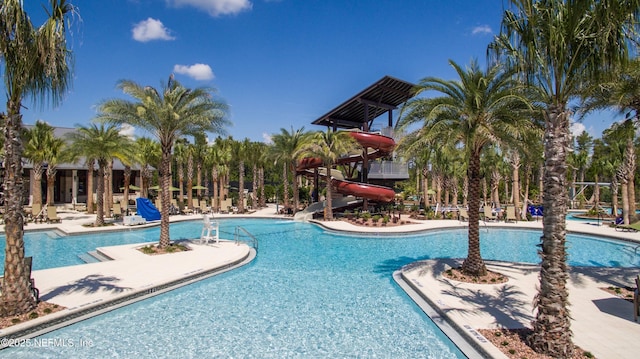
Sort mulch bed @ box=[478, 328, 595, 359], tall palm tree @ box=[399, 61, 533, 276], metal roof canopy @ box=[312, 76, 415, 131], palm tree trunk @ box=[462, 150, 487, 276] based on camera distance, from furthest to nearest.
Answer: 1. metal roof canopy @ box=[312, 76, 415, 131]
2. palm tree trunk @ box=[462, 150, 487, 276]
3. tall palm tree @ box=[399, 61, 533, 276]
4. mulch bed @ box=[478, 328, 595, 359]

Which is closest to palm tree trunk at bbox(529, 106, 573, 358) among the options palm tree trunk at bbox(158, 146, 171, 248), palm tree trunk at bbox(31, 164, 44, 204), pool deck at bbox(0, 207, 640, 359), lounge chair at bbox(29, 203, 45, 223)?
pool deck at bbox(0, 207, 640, 359)

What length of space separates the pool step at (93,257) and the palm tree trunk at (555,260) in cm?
1283

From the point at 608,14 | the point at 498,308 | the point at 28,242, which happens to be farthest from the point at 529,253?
the point at 28,242

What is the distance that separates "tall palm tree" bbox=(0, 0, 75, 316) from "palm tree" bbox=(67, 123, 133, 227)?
1534 centimetres

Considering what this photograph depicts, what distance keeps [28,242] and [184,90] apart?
11.1m

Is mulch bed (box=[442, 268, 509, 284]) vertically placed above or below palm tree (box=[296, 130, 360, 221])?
below

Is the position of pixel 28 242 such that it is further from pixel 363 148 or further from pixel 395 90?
pixel 395 90

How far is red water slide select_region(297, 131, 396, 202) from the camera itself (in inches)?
999

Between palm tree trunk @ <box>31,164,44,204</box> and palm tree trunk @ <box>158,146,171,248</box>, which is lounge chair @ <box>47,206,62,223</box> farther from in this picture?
palm tree trunk @ <box>158,146,171,248</box>

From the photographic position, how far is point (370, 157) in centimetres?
2903

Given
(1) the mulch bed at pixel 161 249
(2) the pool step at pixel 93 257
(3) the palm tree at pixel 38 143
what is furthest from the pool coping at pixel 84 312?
(3) the palm tree at pixel 38 143

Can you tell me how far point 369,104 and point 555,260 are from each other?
26013 mm

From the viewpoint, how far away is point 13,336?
6258 millimetres

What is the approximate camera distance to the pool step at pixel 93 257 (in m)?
12.6
